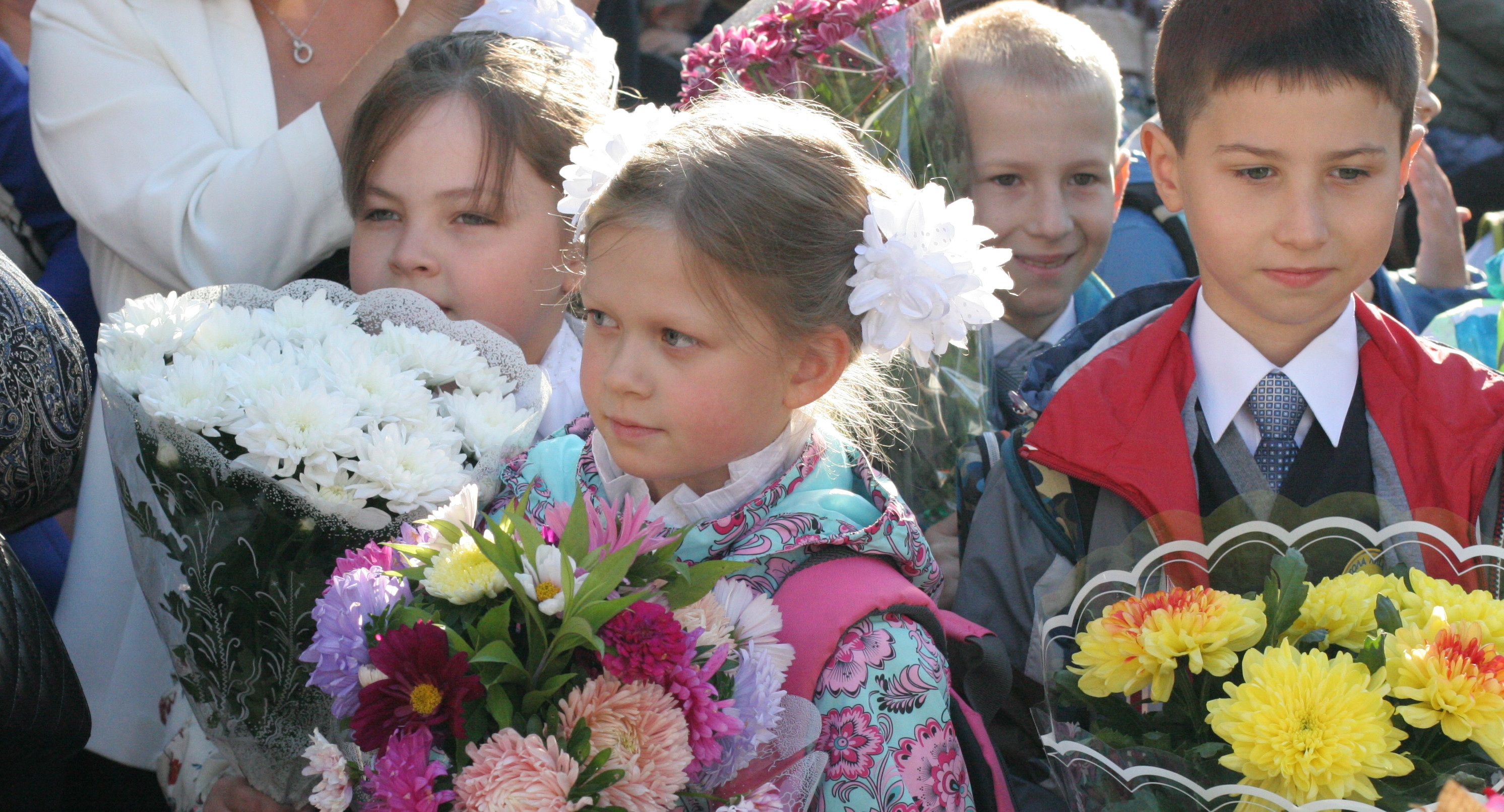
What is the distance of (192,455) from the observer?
1670 millimetres

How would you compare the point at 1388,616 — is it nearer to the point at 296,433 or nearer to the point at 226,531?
the point at 296,433

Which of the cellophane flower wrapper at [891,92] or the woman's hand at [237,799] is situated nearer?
the woman's hand at [237,799]

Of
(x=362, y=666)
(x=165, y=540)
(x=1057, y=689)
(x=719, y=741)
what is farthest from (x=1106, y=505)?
(x=165, y=540)

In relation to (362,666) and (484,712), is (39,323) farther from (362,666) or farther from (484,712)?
(484,712)

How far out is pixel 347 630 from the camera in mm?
1440

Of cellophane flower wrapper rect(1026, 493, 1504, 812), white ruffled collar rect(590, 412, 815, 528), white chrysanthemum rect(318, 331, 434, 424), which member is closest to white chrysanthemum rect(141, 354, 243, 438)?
white chrysanthemum rect(318, 331, 434, 424)

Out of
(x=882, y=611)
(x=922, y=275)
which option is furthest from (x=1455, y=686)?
(x=922, y=275)

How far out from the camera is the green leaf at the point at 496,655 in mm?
1308

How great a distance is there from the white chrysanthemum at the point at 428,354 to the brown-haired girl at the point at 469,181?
307mm

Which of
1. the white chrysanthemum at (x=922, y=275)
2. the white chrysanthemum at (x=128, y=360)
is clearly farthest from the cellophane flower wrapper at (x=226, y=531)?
the white chrysanthemum at (x=922, y=275)

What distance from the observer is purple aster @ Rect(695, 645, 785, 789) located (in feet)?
4.64

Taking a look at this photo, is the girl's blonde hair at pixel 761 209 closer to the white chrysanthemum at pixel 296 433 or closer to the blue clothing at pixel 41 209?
the white chrysanthemum at pixel 296 433

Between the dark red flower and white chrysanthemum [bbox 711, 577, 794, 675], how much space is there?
1.10ft

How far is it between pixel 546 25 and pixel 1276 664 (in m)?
1.84
